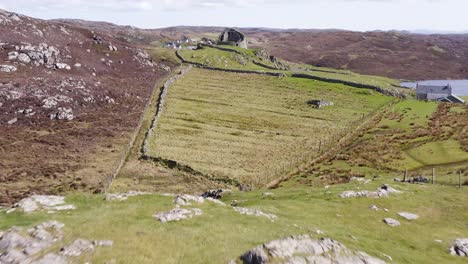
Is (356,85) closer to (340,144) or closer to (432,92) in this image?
(432,92)

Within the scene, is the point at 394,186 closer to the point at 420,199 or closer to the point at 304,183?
the point at 420,199

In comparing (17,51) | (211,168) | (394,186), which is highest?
(17,51)

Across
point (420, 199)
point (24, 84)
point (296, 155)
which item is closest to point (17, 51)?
point (24, 84)

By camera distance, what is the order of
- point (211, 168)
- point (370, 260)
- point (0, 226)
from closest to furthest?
point (370, 260) → point (0, 226) → point (211, 168)

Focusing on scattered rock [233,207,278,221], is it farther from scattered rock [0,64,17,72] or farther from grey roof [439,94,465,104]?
grey roof [439,94,465,104]

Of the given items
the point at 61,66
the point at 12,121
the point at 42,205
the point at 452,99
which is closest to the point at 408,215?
the point at 42,205

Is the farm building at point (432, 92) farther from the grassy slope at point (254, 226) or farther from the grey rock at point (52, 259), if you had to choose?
the grey rock at point (52, 259)
